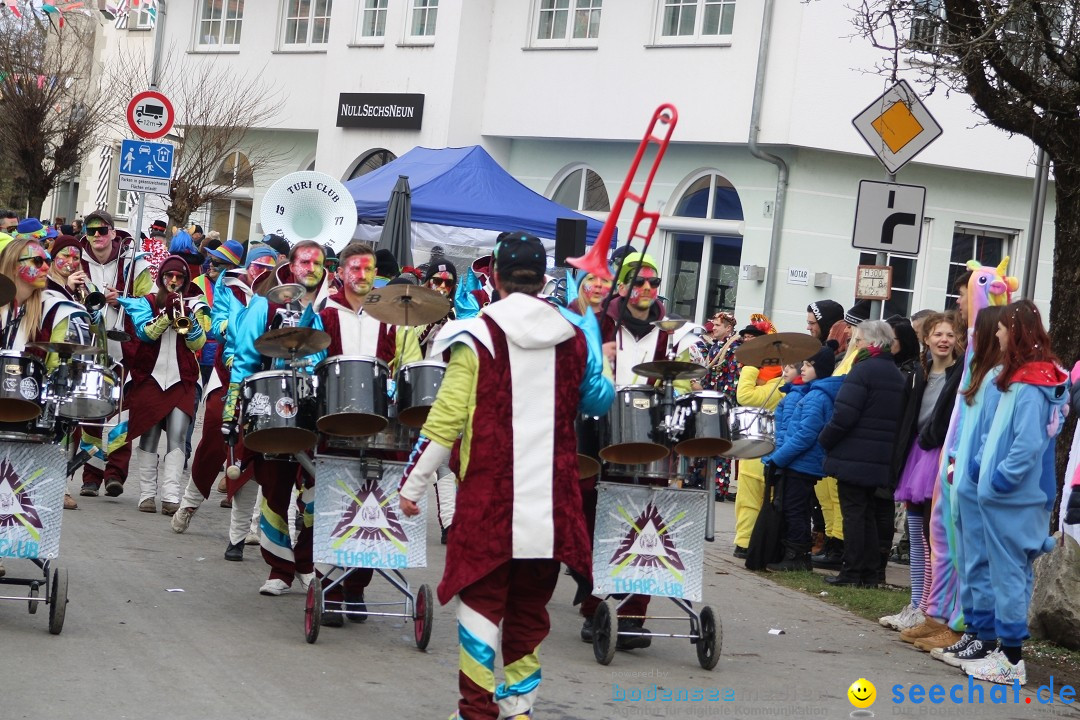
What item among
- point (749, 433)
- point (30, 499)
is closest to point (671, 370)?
point (749, 433)

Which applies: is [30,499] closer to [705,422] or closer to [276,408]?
[276,408]

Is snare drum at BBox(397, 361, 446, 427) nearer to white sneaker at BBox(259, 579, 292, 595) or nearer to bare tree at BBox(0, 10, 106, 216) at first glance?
white sneaker at BBox(259, 579, 292, 595)

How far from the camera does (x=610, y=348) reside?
25.3ft

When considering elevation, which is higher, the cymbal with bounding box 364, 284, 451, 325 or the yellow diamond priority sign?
the yellow diamond priority sign

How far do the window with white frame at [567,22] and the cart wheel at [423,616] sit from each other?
17023 millimetres

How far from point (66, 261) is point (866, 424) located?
5.36 metres

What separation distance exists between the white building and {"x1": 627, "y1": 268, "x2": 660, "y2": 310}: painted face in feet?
41.9

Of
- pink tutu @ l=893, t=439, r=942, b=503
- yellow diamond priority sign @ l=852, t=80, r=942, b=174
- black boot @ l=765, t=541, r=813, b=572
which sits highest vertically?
yellow diamond priority sign @ l=852, t=80, r=942, b=174

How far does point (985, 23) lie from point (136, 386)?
681 cm

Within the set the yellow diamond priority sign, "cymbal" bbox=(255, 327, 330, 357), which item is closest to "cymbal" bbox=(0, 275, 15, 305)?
"cymbal" bbox=(255, 327, 330, 357)

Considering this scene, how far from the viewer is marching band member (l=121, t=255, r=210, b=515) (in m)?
11.7

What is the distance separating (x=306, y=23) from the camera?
93.0 ft

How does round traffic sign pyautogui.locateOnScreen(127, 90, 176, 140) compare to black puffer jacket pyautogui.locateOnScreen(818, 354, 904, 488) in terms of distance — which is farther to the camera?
round traffic sign pyautogui.locateOnScreen(127, 90, 176, 140)

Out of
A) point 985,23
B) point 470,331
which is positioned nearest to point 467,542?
point 470,331
